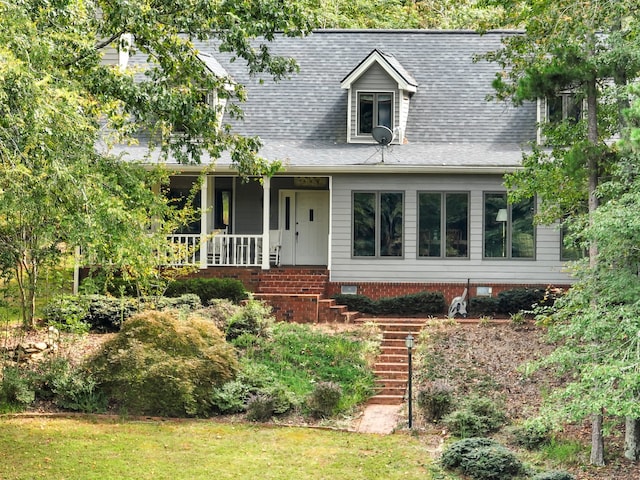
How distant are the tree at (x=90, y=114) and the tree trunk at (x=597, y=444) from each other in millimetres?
6598

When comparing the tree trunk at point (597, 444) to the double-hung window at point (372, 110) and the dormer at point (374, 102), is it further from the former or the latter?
the double-hung window at point (372, 110)

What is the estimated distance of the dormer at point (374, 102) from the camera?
944 inches

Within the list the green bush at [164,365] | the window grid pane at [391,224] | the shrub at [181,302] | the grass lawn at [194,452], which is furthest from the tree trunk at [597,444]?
the window grid pane at [391,224]

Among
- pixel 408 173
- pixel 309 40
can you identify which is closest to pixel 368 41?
pixel 309 40

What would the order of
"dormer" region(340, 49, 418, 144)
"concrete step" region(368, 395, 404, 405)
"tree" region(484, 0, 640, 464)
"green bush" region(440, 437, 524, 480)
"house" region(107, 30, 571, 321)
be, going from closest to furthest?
1. "green bush" region(440, 437, 524, 480)
2. "tree" region(484, 0, 640, 464)
3. "concrete step" region(368, 395, 404, 405)
4. "house" region(107, 30, 571, 321)
5. "dormer" region(340, 49, 418, 144)

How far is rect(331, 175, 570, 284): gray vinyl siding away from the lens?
891 inches

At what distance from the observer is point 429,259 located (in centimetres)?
2280

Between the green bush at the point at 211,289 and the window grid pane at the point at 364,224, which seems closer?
the green bush at the point at 211,289

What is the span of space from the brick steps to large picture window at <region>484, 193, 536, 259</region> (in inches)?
136

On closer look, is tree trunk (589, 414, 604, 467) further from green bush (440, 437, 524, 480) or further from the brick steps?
the brick steps

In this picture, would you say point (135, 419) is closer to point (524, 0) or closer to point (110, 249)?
point (110, 249)

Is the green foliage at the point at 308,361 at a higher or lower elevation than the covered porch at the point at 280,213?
lower

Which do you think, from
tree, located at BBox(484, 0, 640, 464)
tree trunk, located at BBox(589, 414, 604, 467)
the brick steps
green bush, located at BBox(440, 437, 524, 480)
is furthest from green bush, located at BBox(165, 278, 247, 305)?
tree trunk, located at BBox(589, 414, 604, 467)

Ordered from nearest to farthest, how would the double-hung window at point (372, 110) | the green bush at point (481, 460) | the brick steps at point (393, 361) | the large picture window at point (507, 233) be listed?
the green bush at point (481, 460) → the brick steps at point (393, 361) → the large picture window at point (507, 233) → the double-hung window at point (372, 110)
